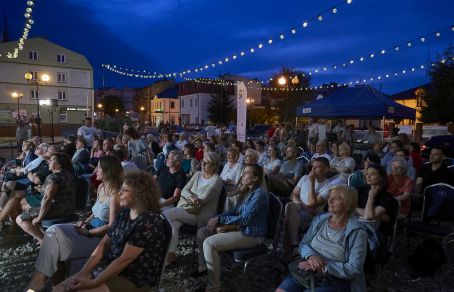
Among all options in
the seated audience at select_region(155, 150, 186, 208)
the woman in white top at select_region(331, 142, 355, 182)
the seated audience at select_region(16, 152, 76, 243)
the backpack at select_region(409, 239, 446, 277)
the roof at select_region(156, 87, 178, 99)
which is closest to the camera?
the backpack at select_region(409, 239, 446, 277)

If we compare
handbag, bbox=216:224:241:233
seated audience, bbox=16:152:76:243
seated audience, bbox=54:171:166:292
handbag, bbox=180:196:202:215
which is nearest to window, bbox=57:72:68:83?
seated audience, bbox=16:152:76:243

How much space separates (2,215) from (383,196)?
4.95 meters

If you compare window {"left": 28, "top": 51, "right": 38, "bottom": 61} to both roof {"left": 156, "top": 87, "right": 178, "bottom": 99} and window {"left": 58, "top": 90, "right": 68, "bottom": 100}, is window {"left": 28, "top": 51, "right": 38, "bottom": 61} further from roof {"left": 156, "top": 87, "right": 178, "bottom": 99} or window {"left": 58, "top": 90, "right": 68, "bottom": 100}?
roof {"left": 156, "top": 87, "right": 178, "bottom": 99}

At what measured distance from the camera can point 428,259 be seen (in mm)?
3779

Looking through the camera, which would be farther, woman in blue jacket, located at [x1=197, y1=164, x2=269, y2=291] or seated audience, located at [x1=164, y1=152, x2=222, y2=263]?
seated audience, located at [x1=164, y1=152, x2=222, y2=263]

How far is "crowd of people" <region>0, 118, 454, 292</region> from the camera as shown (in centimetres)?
246

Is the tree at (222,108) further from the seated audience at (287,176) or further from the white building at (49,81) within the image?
the seated audience at (287,176)

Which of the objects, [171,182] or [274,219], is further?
[171,182]

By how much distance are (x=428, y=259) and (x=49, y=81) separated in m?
36.0

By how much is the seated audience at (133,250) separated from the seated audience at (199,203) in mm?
1297

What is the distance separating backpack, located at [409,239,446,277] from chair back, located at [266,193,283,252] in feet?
5.73

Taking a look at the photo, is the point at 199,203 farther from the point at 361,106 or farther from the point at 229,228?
the point at 361,106

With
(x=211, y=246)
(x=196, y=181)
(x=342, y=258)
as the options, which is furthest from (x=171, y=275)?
(x=342, y=258)

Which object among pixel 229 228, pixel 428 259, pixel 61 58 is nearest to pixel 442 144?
pixel 428 259
